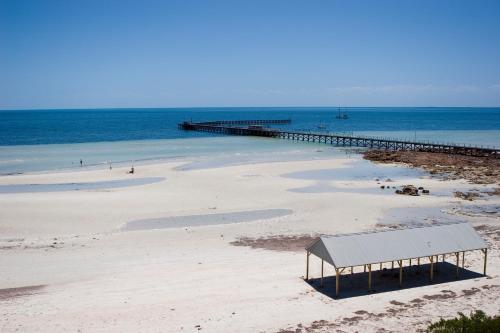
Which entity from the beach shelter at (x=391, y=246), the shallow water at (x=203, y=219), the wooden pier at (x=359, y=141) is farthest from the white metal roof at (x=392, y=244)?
the wooden pier at (x=359, y=141)

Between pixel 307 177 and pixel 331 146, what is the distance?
3220cm

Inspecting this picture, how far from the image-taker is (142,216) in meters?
27.5

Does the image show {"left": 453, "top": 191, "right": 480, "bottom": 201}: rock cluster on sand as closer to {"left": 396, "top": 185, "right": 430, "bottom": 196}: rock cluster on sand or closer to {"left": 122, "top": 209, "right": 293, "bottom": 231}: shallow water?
{"left": 396, "top": 185, "right": 430, "bottom": 196}: rock cluster on sand

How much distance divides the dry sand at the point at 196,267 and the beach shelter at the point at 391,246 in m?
1.23

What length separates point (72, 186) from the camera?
37.2m

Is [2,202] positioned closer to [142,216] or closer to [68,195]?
[68,195]

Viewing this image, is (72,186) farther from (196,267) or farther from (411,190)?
(411,190)

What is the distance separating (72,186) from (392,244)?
28.6 metres

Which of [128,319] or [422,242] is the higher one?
[422,242]

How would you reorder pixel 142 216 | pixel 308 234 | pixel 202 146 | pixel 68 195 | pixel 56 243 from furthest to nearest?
1. pixel 202 146
2. pixel 68 195
3. pixel 142 216
4. pixel 308 234
5. pixel 56 243

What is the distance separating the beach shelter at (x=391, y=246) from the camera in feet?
51.8

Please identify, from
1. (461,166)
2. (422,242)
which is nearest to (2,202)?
(422,242)

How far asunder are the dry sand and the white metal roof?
129 centimetres

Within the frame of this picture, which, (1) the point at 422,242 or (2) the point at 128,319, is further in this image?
(1) the point at 422,242
